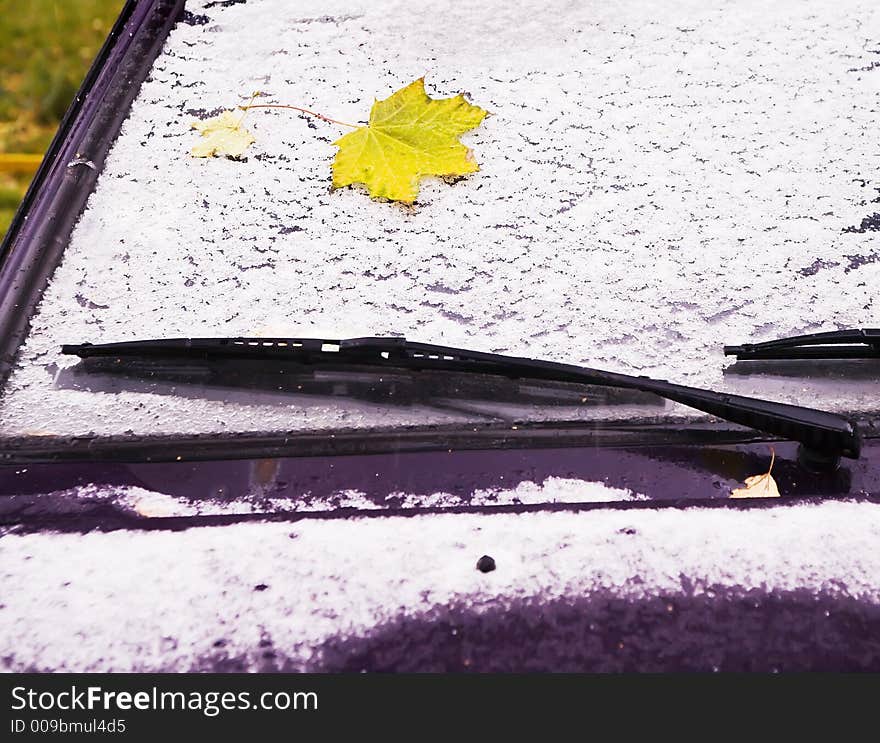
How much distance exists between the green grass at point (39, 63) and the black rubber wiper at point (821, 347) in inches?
131

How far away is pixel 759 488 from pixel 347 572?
21.0 inches

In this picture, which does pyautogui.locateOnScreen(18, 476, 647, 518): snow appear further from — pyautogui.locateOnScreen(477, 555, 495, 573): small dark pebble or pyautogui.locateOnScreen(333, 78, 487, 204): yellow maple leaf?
pyautogui.locateOnScreen(333, 78, 487, 204): yellow maple leaf

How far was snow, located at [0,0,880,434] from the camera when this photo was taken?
123 cm

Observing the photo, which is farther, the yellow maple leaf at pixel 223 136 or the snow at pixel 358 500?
the yellow maple leaf at pixel 223 136

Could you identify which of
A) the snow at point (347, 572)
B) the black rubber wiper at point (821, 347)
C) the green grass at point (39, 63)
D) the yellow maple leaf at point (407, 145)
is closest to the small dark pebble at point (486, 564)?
the snow at point (347, 572)

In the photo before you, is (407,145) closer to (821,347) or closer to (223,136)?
(223,136)

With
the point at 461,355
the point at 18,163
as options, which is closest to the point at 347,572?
the point at 461,355

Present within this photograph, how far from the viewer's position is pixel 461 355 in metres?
1.14

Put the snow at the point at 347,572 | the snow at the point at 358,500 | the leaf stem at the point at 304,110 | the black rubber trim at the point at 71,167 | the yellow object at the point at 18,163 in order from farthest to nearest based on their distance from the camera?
the yellow object at the point at 18,163 → the leaf stem at the point at 304,110 → the black rubber trim at the point at 71,167 → the snow at the point at 358,500 → the snow at the point at 347,572

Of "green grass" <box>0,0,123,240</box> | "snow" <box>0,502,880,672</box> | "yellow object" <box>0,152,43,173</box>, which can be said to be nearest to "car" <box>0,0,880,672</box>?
"snow" <box>0,502,880,672</box>

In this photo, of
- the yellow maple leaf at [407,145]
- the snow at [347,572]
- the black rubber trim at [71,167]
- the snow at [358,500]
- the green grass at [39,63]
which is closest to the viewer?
the snow at [347,572]

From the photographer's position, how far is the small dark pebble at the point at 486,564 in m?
0.94

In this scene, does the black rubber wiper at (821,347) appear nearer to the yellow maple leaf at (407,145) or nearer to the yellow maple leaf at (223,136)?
the yellow maple leaf at (407,145)

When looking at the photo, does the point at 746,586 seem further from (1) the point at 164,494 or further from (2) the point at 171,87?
(2) the point at 171,87
